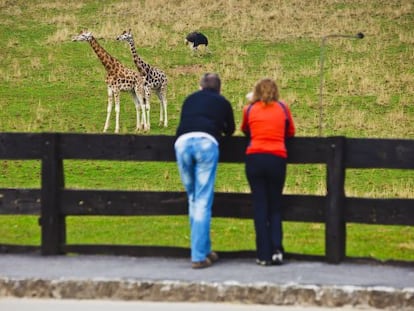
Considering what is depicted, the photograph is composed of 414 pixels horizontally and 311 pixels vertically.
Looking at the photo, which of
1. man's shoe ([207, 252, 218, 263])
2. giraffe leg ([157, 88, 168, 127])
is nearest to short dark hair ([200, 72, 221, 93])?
man's shoe ([207, 252, 218, 263])

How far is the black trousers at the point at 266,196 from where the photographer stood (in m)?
11.1

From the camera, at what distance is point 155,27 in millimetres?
41000

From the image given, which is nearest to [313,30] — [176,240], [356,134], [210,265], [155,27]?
[155,27]

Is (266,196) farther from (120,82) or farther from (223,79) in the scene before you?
(223,79)

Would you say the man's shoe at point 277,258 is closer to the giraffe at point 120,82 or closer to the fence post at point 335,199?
the fence post at point 335,199

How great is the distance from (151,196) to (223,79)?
21.3 meters

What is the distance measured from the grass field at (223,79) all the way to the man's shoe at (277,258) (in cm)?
185

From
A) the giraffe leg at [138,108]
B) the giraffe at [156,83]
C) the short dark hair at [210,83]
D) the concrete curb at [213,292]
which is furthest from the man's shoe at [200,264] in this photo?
the giraffe at [156,83]

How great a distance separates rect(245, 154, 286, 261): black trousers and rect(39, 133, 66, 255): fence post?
6.51 ft

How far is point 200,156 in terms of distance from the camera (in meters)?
11.1

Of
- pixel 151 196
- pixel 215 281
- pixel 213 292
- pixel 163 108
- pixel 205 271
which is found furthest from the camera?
pixel 163 108

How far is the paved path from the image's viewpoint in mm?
10008

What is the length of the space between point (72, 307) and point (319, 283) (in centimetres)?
217

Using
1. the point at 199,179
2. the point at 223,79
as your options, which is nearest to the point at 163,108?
the point at 223,79
